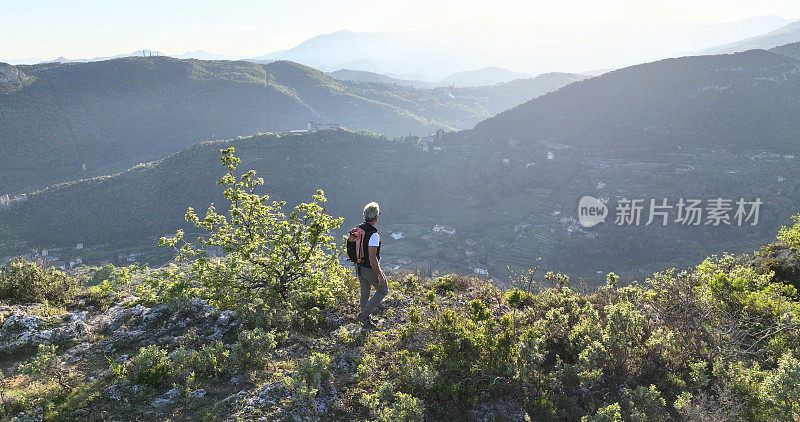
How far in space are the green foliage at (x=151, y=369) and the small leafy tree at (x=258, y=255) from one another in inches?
58.7

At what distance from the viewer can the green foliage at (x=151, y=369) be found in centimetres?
463

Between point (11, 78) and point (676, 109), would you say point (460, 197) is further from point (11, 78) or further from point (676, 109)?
point (11, 78)

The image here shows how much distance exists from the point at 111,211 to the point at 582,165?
14178 centimetres

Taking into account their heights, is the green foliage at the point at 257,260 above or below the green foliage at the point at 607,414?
above

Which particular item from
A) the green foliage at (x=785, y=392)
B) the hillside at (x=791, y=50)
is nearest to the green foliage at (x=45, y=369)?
the green foliage at (x=785, y=392)

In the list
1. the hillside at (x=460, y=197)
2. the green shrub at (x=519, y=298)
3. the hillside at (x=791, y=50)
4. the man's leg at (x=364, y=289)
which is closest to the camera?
the man's leg at (x=364, y=289)

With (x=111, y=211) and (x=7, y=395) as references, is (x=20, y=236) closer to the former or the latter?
(x=111, y=211)

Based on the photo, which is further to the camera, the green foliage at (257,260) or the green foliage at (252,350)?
the green foliage at (257,260)

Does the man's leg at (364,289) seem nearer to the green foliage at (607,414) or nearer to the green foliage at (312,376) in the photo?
the green foliage at (312,376)

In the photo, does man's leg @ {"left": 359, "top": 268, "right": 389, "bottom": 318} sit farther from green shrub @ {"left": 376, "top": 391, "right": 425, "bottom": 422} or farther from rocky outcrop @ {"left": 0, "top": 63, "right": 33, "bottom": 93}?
rocky outcrop @ {"left": 0, "top": 63, "right": 33, "bottom": 93}

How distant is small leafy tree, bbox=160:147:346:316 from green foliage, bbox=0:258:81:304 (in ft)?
10.9

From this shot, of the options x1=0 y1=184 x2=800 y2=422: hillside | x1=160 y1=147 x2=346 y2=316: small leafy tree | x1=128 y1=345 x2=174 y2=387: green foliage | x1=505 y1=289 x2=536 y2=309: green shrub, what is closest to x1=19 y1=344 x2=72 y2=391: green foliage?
x1=0 y1=184 x2=800 y2=422: hillside

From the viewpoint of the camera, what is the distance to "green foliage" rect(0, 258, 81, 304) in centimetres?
726

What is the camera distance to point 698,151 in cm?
10912
